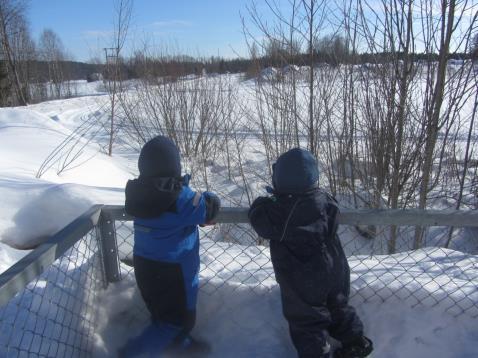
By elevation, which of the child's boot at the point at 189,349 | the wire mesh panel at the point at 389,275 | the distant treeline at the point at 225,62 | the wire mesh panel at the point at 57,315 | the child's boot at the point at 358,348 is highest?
the distant treeline at the point at 225,62

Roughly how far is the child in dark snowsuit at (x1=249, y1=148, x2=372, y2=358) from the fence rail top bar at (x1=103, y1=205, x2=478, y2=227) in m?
0.08

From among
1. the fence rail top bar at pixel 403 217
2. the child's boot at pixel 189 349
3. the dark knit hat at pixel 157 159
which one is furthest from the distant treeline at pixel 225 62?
the child's boot at pixel 189 349

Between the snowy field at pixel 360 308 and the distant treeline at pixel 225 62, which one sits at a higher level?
the distant treeline at pixel 225 62

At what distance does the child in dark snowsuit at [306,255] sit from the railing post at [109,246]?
2.67 ft

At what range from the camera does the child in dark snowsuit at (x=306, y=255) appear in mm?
1934

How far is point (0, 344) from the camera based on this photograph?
1.76 m

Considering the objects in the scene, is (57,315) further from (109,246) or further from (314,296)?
(314,296)

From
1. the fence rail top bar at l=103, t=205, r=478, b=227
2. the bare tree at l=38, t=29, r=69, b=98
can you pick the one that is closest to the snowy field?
the fence rail top bar at l=103, t=205, r=478, b=227

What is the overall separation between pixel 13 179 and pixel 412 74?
4.37 meters

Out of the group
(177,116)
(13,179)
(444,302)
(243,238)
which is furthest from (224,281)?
(177,116)

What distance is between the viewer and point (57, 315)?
6.35 feet

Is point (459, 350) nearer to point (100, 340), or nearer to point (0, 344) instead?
point (100, 340)

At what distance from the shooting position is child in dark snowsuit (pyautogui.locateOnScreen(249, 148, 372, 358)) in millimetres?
1934

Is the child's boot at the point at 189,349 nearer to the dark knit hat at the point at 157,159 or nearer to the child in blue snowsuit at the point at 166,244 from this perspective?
the child in blue snowsuit at the point at 166,244
